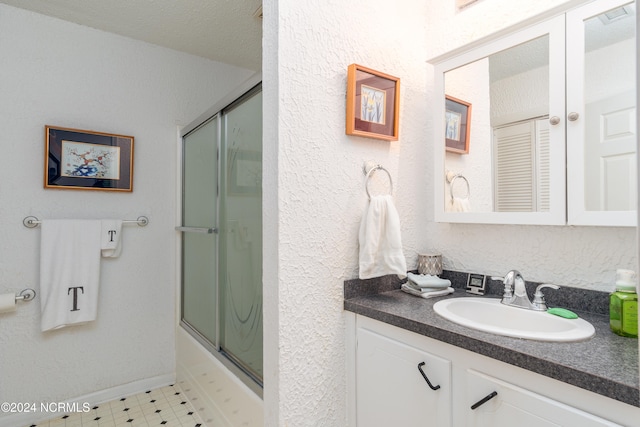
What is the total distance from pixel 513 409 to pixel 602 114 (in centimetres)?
83

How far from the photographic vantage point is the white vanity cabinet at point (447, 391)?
632 millimetres

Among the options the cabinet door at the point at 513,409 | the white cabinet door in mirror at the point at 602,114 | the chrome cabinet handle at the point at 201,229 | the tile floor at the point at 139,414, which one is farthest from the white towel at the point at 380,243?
the tile floor at the point at 139,414

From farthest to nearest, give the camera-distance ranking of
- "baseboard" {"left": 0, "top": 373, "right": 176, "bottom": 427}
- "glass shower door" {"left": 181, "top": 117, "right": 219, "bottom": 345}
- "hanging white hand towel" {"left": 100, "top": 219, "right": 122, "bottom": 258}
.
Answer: "hanging white hand towel" {"left": 100, "top": 219, "right": 122, "bottom": 258} → "glass shower door" {"left": 181, "top": 117, "right": 219, "bottom": 345} → "baseboard" {"left": 0, "top": 373, "right": 176, "bottom": 427}

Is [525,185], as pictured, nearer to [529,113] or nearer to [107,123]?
[529,113]

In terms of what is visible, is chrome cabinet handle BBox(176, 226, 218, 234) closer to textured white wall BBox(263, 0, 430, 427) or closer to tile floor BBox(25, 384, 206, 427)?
textured white wall BBox(263, 0, 430, 427)

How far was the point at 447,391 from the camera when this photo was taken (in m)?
0.83

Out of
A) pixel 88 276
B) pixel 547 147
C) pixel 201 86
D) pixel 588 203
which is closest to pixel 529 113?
pixel 547 147

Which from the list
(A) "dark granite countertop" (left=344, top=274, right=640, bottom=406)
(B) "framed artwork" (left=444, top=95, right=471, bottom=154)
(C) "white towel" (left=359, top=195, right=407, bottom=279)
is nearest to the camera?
(A) "dark granite countertop" (left=344, top=274, right=640, bottom=406)

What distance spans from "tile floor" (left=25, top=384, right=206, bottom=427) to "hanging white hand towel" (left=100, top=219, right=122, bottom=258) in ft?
2.90

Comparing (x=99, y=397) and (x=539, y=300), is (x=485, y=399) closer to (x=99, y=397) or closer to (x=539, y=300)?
(x=539, y=300)

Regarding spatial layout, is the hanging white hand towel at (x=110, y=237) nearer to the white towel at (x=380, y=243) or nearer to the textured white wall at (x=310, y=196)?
Result: the textured white wall at (x=310, y=196)

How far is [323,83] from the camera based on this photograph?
110 centimetres

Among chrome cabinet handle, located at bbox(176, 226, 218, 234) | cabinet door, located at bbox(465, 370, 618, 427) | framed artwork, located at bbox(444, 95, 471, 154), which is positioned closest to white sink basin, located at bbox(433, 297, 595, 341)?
cabinet door, located at bbox(465, 370, 618, 427)

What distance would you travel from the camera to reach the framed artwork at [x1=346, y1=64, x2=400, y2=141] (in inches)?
44.9
